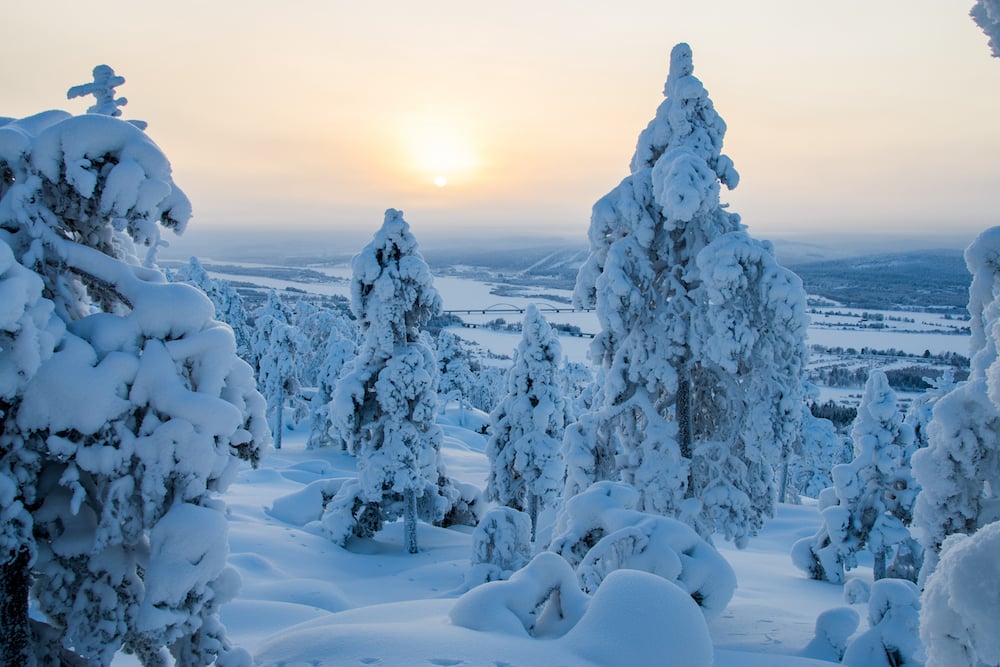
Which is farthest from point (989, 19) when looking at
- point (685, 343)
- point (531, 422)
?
point (531, 422)

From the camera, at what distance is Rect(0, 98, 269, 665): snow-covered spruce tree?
18.5ft

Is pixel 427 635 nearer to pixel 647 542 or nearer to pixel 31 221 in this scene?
pixel 647 542

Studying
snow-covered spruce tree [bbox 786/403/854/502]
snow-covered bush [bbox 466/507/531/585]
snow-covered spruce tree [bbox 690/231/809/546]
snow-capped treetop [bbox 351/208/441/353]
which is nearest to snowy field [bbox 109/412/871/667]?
snow-covered bush [bbox 466/507/531/585]

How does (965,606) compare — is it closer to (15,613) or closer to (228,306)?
(15,613)

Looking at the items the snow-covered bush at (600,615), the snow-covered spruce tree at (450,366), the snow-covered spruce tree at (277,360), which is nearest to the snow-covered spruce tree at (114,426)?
the snow-covered bush at (600,615)

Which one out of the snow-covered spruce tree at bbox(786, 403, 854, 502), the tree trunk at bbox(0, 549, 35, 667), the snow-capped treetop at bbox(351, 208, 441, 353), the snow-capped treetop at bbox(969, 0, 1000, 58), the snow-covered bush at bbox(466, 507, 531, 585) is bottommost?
the snow-covered spruce tree at bbox(786, 403, 854, 502)

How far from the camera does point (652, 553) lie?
892cm

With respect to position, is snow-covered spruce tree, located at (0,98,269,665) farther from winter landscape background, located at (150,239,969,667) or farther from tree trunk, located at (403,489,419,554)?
tree trunk, located at (403,489,419,554)

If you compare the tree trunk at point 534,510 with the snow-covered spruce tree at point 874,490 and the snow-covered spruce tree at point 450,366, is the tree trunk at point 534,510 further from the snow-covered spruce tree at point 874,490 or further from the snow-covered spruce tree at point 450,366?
the snow-covered spruce tree at point 450,366

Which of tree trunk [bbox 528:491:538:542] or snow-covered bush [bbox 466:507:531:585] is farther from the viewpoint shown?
tree trunk [bbox 528:491:538:542]

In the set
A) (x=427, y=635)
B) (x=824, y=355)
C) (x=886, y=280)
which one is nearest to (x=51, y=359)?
(x=427, y=635)

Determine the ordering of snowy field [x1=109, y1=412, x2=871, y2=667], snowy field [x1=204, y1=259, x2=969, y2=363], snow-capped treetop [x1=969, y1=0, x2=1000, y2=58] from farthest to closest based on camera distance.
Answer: snowy field [x1=204, y1=259, x2=969, y2=363] → snowy field [x1=109, y1=412, x2=871, y2=667] → snow-capped treetop [x1=969, y1=0, x2=1000, y2=58]

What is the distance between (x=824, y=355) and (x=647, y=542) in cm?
13139

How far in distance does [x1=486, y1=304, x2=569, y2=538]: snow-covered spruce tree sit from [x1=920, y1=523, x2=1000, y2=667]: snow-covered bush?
62.4ft
